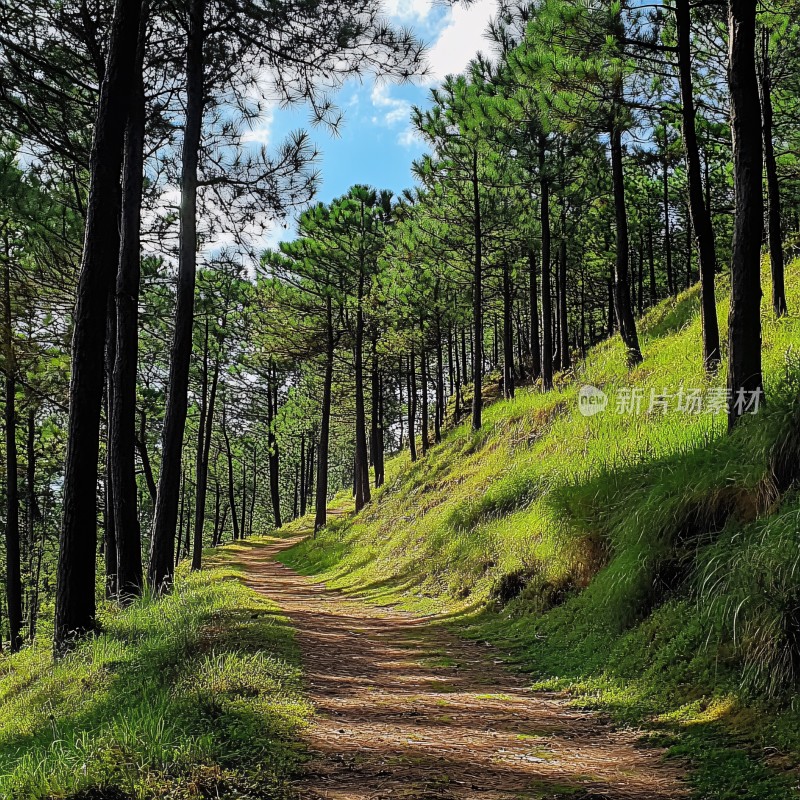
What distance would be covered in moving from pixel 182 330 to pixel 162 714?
7031 mm

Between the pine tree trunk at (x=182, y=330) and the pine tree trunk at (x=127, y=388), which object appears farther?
the pine tree trunk at (x=182, y=330)

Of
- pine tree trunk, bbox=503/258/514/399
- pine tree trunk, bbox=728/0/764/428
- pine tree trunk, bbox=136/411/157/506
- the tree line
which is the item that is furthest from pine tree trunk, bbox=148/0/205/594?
pine tree trunk, bbox=503/258/514/399

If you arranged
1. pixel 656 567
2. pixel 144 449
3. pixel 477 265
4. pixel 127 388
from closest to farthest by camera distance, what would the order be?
pixel 656 567, pixel 127 388, pixel 144 449, pixel 477 265

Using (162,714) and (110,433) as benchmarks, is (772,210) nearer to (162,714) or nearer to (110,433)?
(110,433)

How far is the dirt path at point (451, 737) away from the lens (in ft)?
8.87

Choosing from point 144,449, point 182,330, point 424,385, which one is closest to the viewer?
point 182,330

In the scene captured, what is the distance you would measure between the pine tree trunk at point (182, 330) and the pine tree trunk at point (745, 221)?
7125mm

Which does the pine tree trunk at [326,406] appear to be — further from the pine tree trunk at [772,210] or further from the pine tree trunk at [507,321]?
the pine tree trunk at [772,210]

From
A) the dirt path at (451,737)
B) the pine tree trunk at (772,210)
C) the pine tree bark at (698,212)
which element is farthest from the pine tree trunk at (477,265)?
the dirt path at (451,737)

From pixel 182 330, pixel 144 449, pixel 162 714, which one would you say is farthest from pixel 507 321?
pixel 162 714

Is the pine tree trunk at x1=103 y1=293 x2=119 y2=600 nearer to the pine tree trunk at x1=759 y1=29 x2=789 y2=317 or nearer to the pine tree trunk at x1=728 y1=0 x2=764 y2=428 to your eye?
the pine tree trunk at x1=728 y1=0 x2=764 y2=428

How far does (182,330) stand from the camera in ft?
30.4

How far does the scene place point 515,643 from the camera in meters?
5.98

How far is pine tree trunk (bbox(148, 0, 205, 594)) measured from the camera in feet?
30.0
